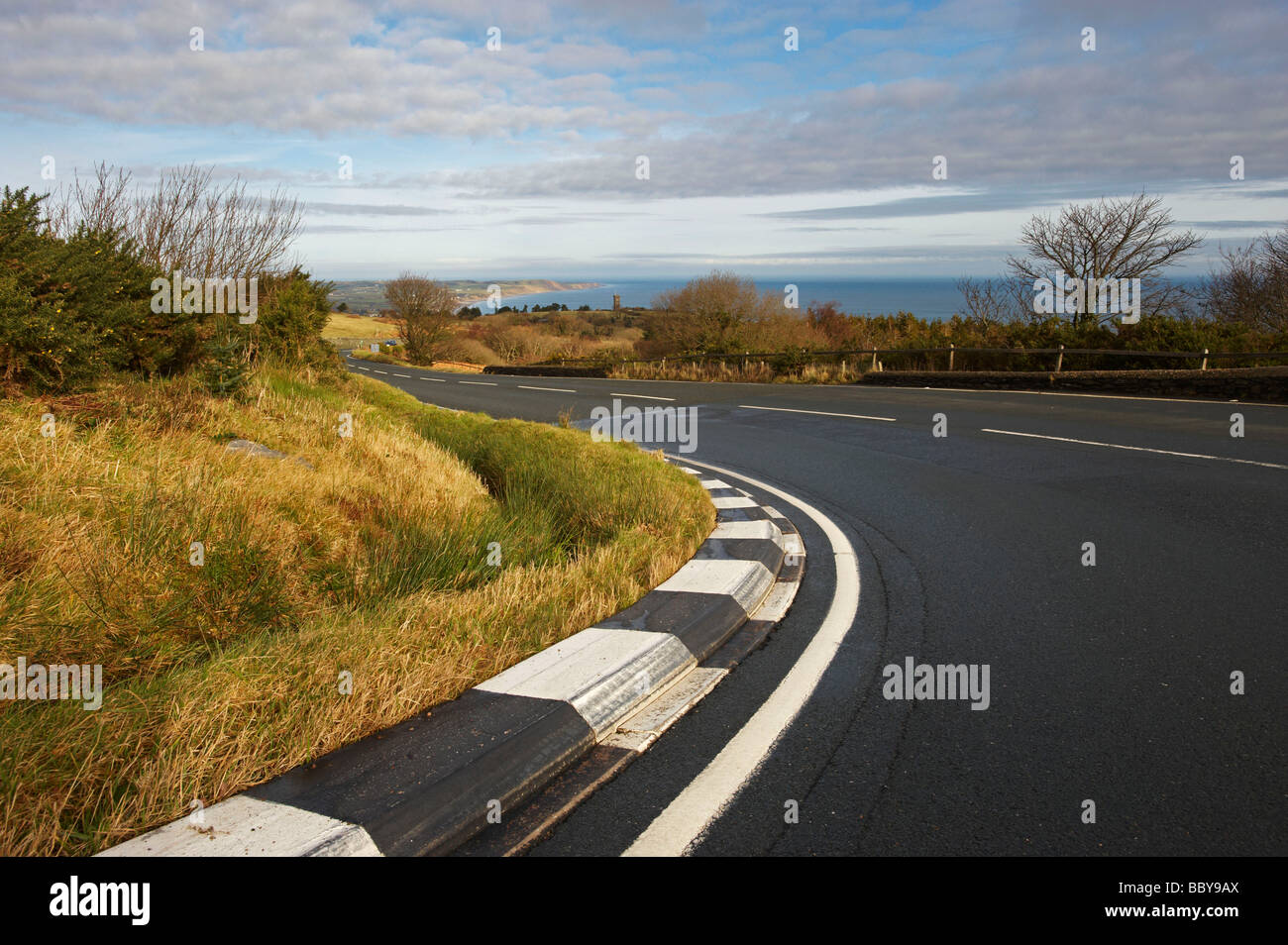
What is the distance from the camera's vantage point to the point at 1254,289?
36062 mm

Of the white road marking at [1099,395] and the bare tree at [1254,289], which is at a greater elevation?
the bare tree at [1254,289]

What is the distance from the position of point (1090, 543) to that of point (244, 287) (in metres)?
13.1

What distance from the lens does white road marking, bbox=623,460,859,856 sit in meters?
2.52

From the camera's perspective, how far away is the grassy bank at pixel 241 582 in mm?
2621

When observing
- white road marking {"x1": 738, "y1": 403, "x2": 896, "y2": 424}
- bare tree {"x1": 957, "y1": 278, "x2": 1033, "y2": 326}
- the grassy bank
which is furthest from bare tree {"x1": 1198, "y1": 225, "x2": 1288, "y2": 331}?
the grassy bank

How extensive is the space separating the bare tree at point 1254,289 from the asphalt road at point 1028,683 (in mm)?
28430

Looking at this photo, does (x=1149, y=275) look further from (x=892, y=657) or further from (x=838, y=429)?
(x=892, y=657)

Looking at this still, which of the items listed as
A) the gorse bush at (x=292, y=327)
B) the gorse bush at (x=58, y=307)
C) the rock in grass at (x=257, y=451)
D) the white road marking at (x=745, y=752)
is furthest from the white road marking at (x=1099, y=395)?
the gorse bush at (x=58, y=307)

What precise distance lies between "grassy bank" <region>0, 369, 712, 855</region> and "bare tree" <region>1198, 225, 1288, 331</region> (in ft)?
105

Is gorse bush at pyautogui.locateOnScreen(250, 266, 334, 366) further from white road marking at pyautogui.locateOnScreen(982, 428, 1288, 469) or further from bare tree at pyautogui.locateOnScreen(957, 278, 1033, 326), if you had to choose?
bare tree at pyautogui.locateOnScreen(957, 278, 1033, 326)

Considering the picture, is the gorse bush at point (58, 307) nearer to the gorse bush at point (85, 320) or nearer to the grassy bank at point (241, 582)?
the gorse bush at point (85, 320)

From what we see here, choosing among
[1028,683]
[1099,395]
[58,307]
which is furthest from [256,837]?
[1099,395]
